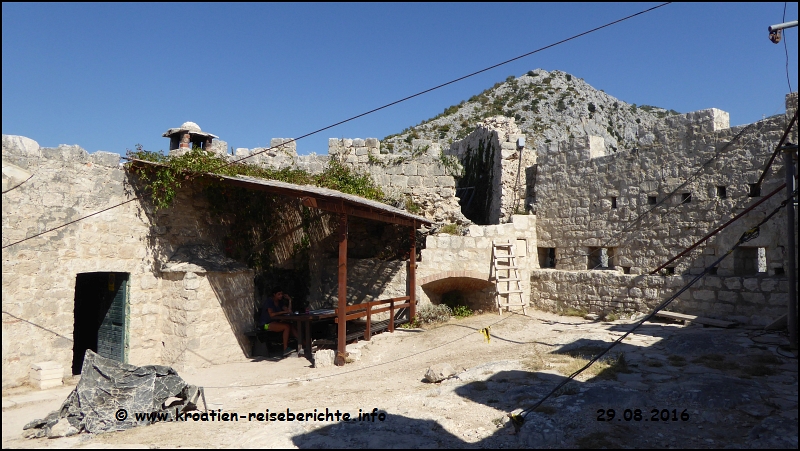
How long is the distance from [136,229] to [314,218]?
445 centimetres

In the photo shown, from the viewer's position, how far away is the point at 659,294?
967cm

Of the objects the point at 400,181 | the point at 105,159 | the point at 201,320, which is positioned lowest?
the point at 201,320

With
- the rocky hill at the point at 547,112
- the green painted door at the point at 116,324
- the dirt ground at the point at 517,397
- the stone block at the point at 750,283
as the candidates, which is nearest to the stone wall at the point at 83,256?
the green painted door at the point at 116,324

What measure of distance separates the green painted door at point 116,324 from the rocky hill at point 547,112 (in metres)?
18.7

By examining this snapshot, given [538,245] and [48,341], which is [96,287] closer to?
[48,341]

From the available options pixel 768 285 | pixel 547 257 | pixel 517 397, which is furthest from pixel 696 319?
pixel 517 397

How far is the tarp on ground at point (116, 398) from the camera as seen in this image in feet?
17.6

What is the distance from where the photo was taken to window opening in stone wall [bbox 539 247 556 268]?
1259 centimetres

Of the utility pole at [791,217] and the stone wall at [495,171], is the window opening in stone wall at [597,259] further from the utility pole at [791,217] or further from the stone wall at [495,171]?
the utility pole at [791,217]

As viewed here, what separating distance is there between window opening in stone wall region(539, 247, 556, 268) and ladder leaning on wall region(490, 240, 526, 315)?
3.96 ft

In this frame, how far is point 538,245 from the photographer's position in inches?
490

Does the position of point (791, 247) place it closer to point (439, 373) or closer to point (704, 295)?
point (704, 295)

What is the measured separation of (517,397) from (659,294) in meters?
5.35

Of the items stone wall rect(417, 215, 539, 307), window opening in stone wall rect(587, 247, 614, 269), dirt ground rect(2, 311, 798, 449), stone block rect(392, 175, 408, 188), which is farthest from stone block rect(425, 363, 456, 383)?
stone block rect(392, 175, 408, 188)
